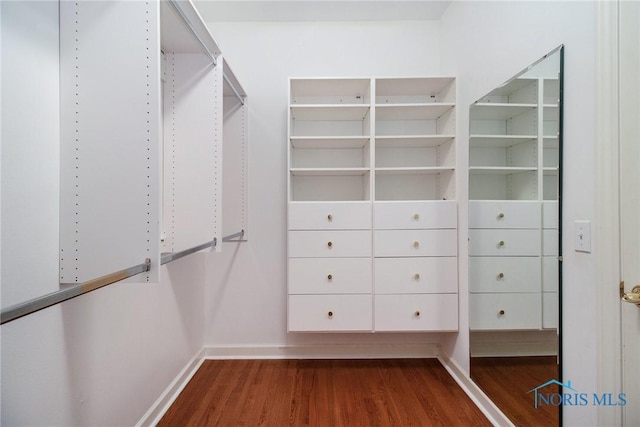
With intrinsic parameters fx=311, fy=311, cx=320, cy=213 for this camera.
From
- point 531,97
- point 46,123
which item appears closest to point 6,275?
point 46,123

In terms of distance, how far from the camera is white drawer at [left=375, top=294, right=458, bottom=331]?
2164 millimetres

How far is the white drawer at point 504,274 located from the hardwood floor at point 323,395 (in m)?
0.72

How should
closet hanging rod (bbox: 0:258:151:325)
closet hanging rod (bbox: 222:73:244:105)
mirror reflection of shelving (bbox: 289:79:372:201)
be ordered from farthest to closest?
mirror reflection of shelving (bbox: 289:79:372:201), closet hanging rod (bbox: 222:73:244:105), closet hanging rod (bbox: 0:258:151:325)

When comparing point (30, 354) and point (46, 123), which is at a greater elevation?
point (46, 123)

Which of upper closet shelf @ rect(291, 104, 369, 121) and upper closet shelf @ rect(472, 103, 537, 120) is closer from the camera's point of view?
upper closet shelf @ rect(472, 103, 537, 120)

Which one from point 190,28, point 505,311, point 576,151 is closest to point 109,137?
point 190,28

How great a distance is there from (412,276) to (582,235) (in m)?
1.12

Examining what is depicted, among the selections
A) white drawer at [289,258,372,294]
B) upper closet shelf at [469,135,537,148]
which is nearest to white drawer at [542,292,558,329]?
upper closet shelf at [469,135,537,148]

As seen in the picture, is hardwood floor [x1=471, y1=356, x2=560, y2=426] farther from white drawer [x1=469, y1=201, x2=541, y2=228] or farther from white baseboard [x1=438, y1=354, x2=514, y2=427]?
white drawer [x1=469, y1=201, x2=541, y2=228]

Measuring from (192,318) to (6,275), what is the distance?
149 cm

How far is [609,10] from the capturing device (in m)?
1.06

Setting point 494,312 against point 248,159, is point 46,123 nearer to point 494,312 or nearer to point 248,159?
point 248,159

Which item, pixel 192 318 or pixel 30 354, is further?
pixel 192 318

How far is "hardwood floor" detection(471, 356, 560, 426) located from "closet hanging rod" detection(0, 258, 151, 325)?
168cm
